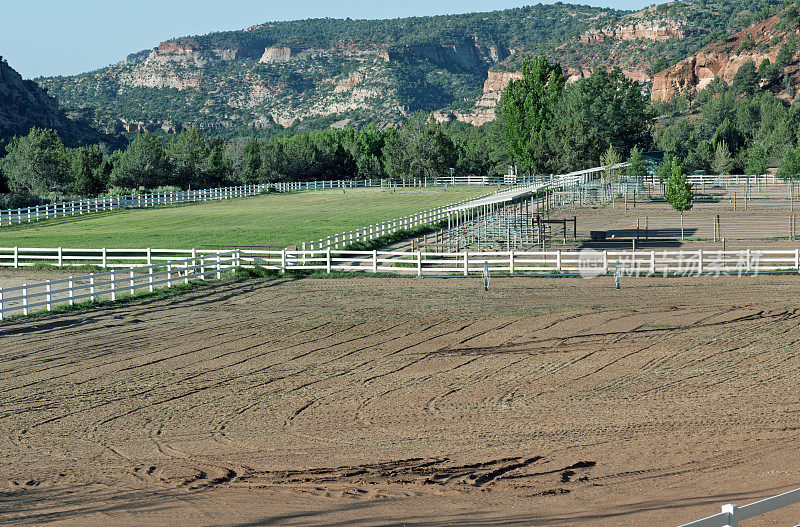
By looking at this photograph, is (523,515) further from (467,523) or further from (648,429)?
(648,429)

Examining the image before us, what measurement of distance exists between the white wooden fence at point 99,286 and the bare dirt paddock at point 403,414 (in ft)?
4.42

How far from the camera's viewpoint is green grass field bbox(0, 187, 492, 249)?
49875mm

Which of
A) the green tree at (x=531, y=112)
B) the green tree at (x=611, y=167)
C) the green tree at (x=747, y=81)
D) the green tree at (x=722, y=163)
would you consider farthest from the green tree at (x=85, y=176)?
the green tree at (x=747, y=81)

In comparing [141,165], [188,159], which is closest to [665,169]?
[188,159]

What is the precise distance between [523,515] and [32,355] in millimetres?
14063

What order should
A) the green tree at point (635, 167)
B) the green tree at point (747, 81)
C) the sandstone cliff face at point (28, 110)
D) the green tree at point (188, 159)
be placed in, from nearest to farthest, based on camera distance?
1. the green tree at point (635, 167)
2. the green tree at point (188, 159)
3. the sandstone cliff face at point (28, 110)
4. the green tree at point (747, 81)

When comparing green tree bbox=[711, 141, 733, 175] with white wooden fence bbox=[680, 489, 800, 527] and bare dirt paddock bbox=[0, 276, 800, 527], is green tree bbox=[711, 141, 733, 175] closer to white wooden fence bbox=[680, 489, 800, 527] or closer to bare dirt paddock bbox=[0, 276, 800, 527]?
bare dirt paddock bbox=[0, 276, 800, 527]

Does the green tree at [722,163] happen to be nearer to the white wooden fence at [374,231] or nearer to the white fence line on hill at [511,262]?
the white wooden fence at [374,231]

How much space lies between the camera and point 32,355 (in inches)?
789

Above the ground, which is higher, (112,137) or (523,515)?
(112,137)

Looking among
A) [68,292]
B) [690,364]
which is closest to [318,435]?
[690,364]

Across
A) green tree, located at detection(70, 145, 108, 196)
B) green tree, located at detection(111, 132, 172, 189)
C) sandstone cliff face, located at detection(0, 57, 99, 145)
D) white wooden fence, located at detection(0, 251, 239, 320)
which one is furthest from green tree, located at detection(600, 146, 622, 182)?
sandstone cliff face, located at detection(0, 57, 99, 145)

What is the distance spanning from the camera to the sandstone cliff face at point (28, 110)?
16388 cm

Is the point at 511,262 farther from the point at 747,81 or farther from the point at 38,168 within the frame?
the point at 747,81
